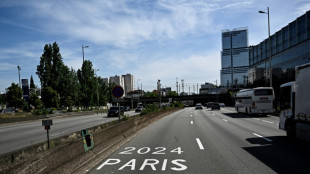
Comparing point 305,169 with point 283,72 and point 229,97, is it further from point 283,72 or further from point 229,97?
point 229,97

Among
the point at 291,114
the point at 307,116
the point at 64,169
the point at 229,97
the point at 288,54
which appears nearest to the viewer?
the point at 64,169

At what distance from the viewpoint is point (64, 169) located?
6.38m

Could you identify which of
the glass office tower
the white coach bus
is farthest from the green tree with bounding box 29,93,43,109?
the glass office tower

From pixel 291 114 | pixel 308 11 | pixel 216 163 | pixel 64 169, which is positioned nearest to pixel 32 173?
pixel 64 169

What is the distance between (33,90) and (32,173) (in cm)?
6718

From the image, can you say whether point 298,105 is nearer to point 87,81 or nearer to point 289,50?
point 87,81

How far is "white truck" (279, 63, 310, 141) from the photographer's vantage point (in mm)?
10031

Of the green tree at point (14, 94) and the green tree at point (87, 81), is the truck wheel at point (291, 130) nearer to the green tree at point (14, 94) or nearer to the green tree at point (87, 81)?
the green tree at point (87, 81)

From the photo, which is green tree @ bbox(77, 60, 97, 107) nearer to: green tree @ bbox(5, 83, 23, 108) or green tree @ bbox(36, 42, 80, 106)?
green tree @ bbox(36, 42, 80, 106)

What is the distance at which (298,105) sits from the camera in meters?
10.8

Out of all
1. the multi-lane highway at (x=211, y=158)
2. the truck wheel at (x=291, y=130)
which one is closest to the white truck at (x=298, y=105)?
the truck wheel at (x=291, y=130)

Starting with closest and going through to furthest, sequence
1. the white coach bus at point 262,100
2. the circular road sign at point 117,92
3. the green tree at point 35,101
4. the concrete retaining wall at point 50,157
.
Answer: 1. the concrete retaining wall at point 50,157
2. the circular road sign at point 117,92
3. the white coach bus at point 262,100
4. the green tree at point 35,101

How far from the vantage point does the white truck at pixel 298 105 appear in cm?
1003

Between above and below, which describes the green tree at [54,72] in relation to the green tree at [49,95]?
above
